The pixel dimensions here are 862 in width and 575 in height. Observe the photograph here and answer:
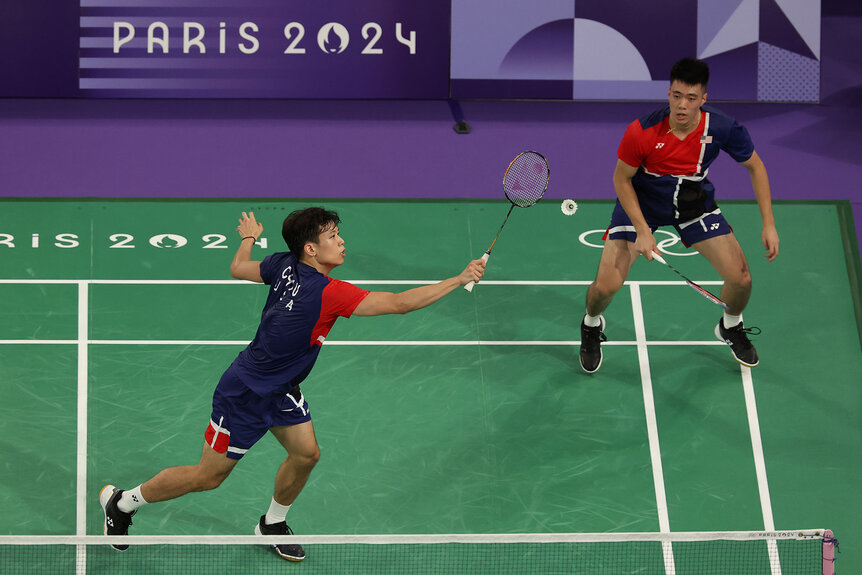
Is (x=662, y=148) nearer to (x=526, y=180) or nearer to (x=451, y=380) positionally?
(x=526, y=180)

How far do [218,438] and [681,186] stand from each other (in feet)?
10.1

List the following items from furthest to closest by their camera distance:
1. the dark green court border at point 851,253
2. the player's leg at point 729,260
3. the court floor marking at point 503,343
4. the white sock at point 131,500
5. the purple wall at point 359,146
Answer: the purple wall at point 359,146 → the dark green court border at point 851,253 → the player's leg at point 729,260 → the court floor marking at point 503,343 → the white sock at point 131,500

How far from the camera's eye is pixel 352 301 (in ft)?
19.9

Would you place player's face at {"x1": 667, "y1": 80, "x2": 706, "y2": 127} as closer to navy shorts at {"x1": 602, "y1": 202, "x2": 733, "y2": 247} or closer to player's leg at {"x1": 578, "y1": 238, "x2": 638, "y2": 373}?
navy shorts at {"x1": 602, "y1": 202, "x2": 733, "y2": 247}

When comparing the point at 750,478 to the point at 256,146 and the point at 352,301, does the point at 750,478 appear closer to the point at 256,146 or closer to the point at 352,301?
the point at 352,301

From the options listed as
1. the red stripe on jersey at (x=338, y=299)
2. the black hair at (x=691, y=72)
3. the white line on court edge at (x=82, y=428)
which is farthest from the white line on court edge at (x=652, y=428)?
the white line on court edge at (x=82, y=428)

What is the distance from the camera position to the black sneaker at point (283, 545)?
22.4 ft

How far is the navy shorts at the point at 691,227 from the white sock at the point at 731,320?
0.63 metres

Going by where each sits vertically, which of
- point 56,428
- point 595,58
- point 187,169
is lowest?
point 56,428

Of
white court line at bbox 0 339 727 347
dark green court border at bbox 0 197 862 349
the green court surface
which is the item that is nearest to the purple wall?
dark green court border at bbox 0 197 862 349

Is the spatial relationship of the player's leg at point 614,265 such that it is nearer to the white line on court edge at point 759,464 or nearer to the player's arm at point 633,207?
the player's arm at point 633,207

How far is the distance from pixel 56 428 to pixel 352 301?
2604mm

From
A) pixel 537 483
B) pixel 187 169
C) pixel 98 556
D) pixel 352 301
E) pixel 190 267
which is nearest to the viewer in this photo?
pixel 352 301

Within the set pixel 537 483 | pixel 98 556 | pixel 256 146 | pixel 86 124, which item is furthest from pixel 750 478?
pixel 86 124
